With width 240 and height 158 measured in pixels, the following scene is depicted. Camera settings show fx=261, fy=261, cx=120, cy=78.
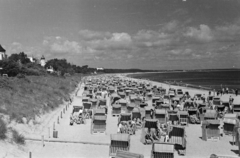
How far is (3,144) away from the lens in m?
10.5

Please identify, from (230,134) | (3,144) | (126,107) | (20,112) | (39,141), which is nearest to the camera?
(3,144)

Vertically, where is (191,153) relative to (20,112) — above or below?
below

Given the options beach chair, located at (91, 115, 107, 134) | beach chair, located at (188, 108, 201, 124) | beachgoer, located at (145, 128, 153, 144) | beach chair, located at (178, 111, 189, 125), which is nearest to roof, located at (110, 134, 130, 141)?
beachgoer, located at (145, 128, 153, 144)

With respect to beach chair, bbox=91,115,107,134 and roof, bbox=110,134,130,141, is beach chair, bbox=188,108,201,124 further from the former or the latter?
roof, bbox=110,134,130,141

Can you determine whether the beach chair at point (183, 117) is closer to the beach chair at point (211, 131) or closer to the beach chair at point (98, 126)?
the beach chair at point (211, 131)

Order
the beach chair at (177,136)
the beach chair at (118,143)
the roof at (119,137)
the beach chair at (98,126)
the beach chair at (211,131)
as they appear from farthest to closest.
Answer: the beach chair at (98,126) → the beach chair at (211,131) → the beach chair at (177,136) → the roof at (119,137) → the beach chair at (118,143)

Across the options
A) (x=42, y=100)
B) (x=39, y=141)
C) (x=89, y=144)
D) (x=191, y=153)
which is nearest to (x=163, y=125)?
(x=191, y=153)

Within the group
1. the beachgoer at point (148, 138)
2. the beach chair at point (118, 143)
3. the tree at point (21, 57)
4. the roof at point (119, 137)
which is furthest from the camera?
the tree at point (21, 57)

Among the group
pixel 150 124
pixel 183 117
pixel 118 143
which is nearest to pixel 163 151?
pixel 118 143

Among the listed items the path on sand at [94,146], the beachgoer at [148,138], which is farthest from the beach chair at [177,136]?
the beachgoer at [148,138]

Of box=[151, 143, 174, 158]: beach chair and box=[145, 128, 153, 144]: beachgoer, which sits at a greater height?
box=[151, 143, 174, 158]: beach chair

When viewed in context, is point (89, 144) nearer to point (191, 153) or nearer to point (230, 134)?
point (191, 153)

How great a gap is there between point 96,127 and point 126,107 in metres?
6.94

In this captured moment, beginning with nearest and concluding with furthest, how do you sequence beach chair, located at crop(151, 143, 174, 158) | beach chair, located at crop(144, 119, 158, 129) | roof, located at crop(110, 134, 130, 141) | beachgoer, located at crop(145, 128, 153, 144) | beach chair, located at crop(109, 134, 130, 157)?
beach chair, located at crop(151, 143, 174, 158), beach chair, located at crop(109, 134, 130, 157), roof, located at crop(110, 134, 130, 141), beachgoer, located at crop(145, 128, 153, 144), beach chair, located at crop(144, 119, 158, 129)
